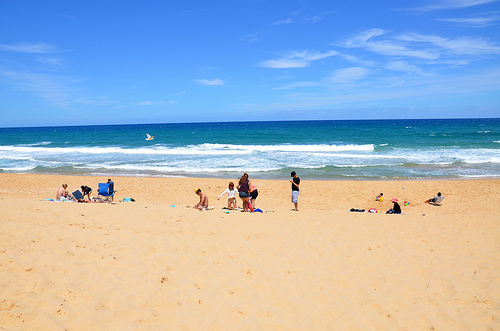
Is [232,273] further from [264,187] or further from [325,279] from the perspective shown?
[264,187]

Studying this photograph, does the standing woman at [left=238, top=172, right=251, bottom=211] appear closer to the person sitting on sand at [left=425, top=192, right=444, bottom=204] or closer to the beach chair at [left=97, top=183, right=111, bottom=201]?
the beach chair at [left=97, top=183, right=111, bottom=201]

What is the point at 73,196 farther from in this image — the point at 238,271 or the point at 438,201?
the point at 438,201

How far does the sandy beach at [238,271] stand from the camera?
3.89 meters

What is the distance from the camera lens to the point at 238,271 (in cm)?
525

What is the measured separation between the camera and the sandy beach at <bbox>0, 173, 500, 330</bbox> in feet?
12.8

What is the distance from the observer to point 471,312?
4.41m

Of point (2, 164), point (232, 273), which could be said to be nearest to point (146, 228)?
point (232, 273)

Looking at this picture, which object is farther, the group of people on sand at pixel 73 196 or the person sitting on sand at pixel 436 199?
the person sitting on sand at pixel 436 199

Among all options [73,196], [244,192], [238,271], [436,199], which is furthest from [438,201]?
[73,196]

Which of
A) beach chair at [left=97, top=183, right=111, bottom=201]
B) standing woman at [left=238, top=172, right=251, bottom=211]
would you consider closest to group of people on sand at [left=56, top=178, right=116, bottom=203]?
beach chair at [left=97, top=183, right=111, bottom=201]

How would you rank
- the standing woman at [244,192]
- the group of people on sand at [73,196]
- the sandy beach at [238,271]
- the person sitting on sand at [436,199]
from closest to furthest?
the sandy beach at [238,271], the standing woman at [244,192], the group of people on sand at [73,196], the person sitting on sand at [436,199]

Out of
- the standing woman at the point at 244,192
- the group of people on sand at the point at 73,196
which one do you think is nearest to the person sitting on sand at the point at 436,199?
the standing woman at the point at 244,192

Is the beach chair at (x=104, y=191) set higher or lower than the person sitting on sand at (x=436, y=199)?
higher

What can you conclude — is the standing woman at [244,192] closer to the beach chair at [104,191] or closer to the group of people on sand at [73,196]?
the group of people on sand at [73,196]
